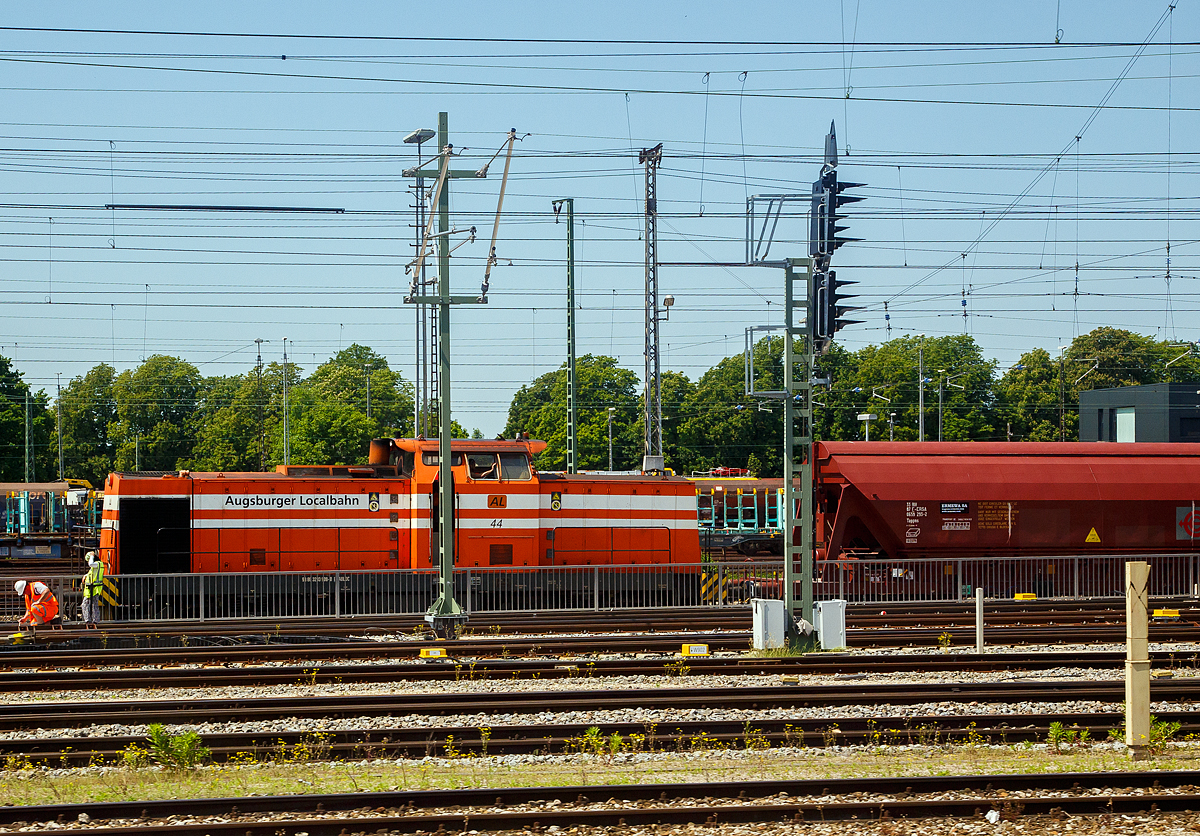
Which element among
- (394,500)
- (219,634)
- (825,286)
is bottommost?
(219,634)

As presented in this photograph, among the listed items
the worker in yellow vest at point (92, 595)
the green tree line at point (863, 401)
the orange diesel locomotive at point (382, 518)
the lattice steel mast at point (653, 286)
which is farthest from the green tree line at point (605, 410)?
the worker in yellow vest at point (92, 595)

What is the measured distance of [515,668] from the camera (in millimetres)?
15578

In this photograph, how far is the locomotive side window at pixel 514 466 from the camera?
23.7m

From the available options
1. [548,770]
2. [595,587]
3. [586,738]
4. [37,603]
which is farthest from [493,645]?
[37,603]

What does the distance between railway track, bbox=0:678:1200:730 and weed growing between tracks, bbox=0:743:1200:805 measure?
164cm

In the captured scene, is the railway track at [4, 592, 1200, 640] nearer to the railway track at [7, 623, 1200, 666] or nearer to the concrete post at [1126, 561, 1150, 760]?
the railway track at [7, 623, 1200, 666]

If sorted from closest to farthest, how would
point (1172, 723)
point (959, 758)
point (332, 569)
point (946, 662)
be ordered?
point (959, 758) < point (1172, 723) < point (946, 662) < point (332, 569)

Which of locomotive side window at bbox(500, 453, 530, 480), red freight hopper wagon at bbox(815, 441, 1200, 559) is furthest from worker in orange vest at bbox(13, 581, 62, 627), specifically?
red freight hopper wagon at bbox(815, 441, 1200, 559)

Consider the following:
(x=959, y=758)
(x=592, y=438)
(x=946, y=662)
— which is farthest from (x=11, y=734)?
(x=592, y=438)

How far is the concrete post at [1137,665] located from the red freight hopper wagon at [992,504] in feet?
45.8

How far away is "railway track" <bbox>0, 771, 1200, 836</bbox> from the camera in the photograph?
8758mm

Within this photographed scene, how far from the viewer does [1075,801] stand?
9.13 m

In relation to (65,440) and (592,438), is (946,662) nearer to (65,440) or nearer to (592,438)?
(592,438)

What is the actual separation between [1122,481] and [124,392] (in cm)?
9164
